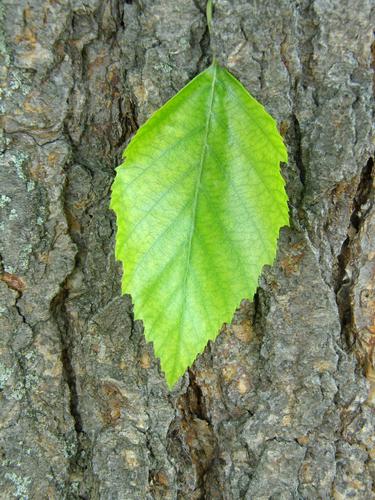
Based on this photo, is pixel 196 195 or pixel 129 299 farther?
pixel 129 299

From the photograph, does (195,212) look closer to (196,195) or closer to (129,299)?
(196,195)

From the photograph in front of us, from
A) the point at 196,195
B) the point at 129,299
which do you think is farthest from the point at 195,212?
the point at 129,299

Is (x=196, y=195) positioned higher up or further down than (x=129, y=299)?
higher up

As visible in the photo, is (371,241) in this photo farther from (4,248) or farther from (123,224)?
(4,248)

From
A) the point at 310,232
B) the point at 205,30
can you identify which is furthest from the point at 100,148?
the point at 310,232
